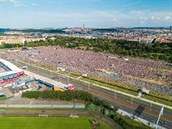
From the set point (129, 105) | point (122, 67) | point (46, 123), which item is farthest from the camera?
point (122, 67)

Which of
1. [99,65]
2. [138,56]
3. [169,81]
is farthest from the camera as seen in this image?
[138,56]

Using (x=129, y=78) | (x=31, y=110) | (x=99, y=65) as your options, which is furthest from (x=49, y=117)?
(x=99, y=65)

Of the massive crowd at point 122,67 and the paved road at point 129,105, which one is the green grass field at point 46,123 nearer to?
the paved road at point 129,105

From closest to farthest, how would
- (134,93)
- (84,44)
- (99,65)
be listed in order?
(134,93), (99,65), (84,44)

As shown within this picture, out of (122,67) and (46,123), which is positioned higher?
(122,67)

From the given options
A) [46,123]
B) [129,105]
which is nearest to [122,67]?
[129,105]

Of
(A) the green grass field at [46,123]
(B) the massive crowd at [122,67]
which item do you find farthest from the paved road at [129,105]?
(B) the massive crowd at [122,67]

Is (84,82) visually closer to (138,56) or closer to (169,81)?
(169,81)

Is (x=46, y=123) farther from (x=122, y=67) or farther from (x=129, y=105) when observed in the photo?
(x=122, y=67)

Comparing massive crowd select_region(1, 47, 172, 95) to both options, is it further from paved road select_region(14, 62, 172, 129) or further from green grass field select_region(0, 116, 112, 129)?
green grass field select_region(0, 116, 112, 129)
